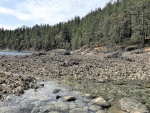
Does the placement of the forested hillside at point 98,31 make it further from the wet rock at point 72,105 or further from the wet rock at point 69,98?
the wet rock at point 72,105

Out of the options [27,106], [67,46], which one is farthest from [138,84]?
[67,46]

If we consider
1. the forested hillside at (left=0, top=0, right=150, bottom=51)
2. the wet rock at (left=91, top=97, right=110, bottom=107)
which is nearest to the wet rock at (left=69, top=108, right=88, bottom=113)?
the wet rock at (left=91, top=97, right=110, bottom=107)

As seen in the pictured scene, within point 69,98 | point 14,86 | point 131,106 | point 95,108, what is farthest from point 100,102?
point 14,86

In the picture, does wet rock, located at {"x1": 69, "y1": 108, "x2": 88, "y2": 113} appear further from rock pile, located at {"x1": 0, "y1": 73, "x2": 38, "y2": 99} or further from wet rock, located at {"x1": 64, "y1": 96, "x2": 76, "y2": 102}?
rock pile, located at {"x1": 0, "y1": 73, "x2": 38, "y2": 99}

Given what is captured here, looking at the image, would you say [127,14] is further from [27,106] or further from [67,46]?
[27,106]

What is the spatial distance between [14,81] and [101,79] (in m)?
8.14

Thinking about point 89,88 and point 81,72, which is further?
point 81,72

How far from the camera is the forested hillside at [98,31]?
69.0 metres

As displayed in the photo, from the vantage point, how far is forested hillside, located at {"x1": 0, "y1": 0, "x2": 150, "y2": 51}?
69000 millimetres

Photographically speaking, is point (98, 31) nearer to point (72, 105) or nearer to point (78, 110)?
point (72, 105)

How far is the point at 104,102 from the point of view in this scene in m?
15.0

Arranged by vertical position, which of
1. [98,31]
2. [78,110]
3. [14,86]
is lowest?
[78,110]

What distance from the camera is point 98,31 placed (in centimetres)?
9825

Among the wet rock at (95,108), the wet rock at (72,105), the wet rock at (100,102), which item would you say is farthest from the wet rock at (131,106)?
the wet rock at (72,105)
